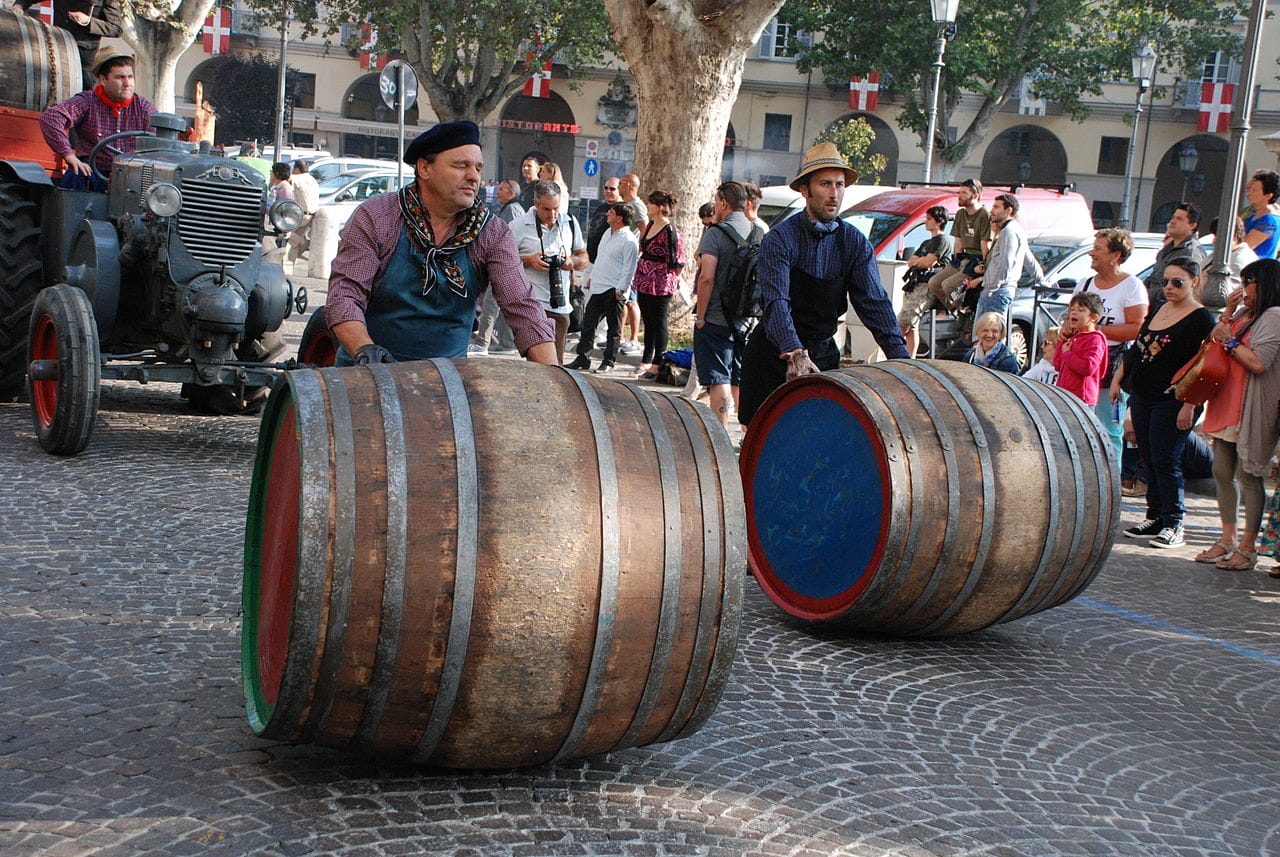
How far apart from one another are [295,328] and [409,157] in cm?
1174

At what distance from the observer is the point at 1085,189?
51.1 metres

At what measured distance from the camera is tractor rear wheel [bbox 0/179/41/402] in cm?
887

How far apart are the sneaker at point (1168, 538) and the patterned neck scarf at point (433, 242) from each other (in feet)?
16.9

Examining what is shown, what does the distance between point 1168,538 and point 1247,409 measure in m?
0.98

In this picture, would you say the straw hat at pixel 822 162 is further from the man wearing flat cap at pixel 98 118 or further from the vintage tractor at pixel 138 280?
the man wearing flat cap at pixel 98 118

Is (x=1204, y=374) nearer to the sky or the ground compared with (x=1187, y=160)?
nearer to the ground

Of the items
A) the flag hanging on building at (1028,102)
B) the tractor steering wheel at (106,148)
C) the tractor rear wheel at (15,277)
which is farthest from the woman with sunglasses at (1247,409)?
the flag hanging on building at (1028,102)

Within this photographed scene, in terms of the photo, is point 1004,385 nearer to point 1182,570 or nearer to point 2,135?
point 1182,570

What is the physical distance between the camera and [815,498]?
5.68 meters

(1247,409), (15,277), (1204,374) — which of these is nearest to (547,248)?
(15,277)

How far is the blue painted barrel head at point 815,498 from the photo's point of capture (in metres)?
5.41

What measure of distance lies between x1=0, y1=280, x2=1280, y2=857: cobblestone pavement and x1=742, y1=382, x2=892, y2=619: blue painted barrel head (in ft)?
0.70

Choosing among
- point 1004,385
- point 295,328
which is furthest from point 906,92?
point 1004,385

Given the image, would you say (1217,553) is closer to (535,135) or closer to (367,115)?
(535,135)
